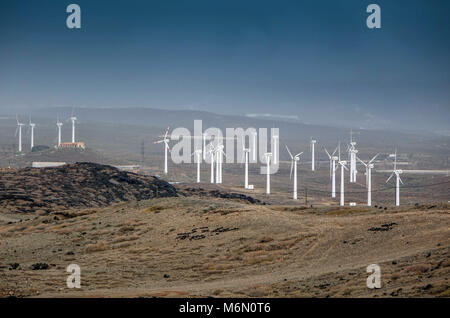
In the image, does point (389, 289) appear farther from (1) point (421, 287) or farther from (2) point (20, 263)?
(2) point (20, 263)

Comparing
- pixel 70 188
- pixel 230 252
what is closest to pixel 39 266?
pixel 230 252

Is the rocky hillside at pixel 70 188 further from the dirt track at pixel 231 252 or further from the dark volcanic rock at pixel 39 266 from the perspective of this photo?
the dark volcanic rock at pixel 39 266

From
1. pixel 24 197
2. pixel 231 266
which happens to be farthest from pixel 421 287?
pixel 24 197

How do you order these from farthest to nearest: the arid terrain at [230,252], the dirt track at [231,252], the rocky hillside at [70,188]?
the rocky hillside at [70,188], the dirt track at [231,252], the arid terrain at [230,252]

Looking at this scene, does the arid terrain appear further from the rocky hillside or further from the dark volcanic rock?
the rocky hillside

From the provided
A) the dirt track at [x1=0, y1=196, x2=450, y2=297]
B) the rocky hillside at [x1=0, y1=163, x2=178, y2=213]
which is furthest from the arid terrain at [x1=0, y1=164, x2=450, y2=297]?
the rocky hillside at [x1=0, y1=163, x2=178, y2=213]

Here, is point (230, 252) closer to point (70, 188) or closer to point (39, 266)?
point (39, 266)

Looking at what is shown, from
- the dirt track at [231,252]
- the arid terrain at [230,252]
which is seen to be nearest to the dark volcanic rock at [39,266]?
the arid terrain at [230,252]
